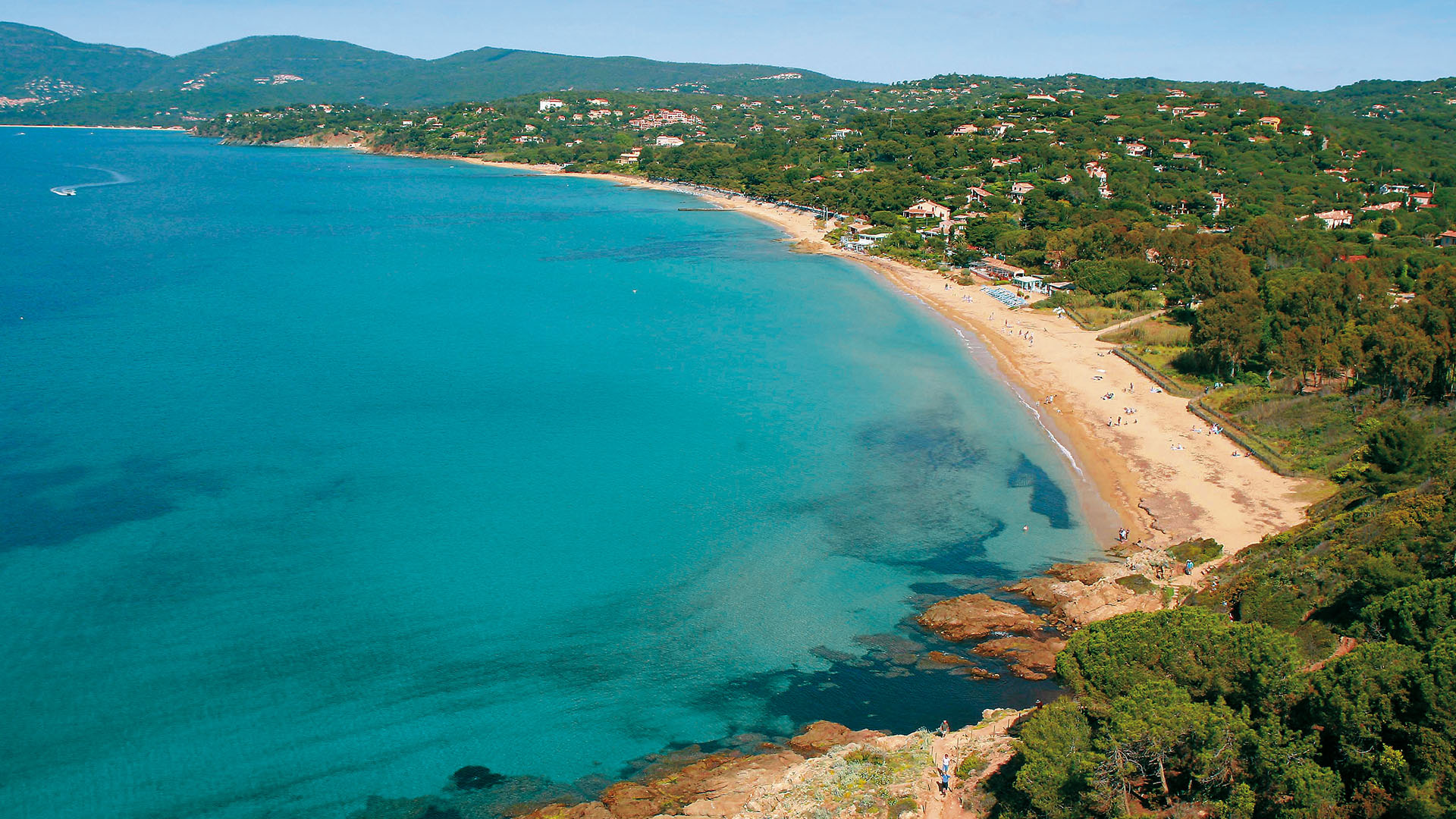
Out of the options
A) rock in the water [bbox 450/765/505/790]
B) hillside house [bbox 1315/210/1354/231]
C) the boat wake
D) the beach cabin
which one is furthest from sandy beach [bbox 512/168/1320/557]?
the boat wake

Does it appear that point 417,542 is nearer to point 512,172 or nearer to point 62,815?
point 62,815

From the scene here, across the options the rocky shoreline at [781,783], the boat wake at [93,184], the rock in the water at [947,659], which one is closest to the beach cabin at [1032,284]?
the rock in the water at [947,659]

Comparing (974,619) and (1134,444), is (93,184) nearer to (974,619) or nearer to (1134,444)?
(1134,444)

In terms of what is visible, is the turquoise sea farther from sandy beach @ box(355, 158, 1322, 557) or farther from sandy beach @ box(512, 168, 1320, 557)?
sandy beach @ box(512, 168, 1320, 557)

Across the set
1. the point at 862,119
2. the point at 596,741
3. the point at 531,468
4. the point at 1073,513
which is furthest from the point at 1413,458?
the point at 862,119

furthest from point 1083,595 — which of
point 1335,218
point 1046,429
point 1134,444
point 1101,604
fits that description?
point 1335,218

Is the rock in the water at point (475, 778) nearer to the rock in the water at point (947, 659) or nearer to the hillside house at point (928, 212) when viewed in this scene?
the rock in the water at point (947, 659)
